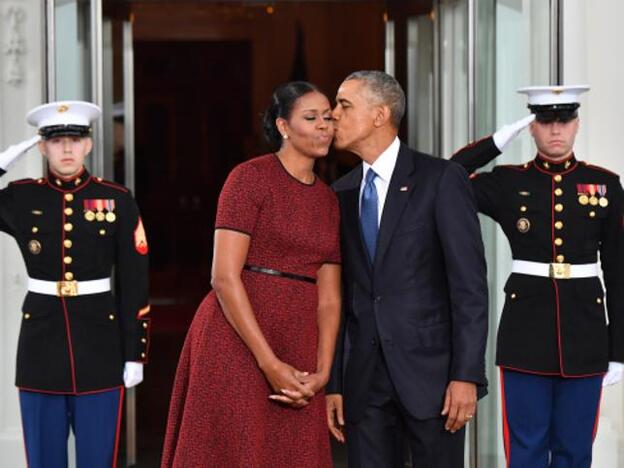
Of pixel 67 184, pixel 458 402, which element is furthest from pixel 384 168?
pixel 67 184

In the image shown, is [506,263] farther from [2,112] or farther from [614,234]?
[2,112]

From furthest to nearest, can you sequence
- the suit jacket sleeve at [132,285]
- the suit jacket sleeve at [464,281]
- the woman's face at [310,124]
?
the suit jacket sleeve at [132,285], the woman's face at [310,124], the suit jacket sleeve at [464,281]

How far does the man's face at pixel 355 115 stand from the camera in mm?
3623

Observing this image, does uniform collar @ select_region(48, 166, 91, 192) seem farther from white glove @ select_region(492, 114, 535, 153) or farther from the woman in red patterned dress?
white glove @ select_region(492, 114, 535, 153)

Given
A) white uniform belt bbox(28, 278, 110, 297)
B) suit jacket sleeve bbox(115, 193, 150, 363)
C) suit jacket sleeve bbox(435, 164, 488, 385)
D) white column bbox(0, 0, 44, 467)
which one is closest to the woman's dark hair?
suit jacket sleeve bbox(435, 164, 488, 385)

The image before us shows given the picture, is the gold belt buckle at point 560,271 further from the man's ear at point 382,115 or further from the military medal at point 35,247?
the military medal at point 35,247

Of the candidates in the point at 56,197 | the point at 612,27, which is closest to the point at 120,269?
the point at 56,197

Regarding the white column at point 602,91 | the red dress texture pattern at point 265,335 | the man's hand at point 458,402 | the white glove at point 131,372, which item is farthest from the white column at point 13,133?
the man's hand at point 458,402

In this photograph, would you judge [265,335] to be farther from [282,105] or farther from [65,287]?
[65,287]

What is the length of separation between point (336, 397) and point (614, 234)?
1.18 meters

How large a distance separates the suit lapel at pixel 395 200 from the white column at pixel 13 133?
2.44 m

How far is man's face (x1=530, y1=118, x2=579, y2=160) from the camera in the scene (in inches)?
170

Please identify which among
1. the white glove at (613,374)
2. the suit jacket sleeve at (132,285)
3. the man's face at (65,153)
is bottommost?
the white glove at (613,374)

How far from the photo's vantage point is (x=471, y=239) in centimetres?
351
